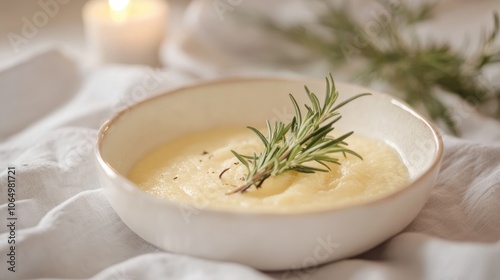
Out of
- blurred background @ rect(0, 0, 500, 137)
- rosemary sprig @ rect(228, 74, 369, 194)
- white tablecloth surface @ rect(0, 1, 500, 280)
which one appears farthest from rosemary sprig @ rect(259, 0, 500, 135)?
rosemary sprig @ rect(228, 74, 369, 194)

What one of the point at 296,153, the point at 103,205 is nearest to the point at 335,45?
the point at 296,153

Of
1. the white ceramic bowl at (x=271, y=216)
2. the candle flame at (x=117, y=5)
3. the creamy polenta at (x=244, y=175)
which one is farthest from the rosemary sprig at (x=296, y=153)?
the candle flame at (x=117, y=5)

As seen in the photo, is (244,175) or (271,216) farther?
(244,175)

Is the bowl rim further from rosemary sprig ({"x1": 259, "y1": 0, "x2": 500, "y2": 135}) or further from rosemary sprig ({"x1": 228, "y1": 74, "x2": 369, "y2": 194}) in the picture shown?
rosemary sprig ({"x1": 259, "y1": 0, "x2": 500, "y2": 135})

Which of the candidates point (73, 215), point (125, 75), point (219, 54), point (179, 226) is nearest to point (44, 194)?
point (73, 215)

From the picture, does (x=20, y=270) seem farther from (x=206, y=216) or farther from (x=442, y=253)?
(x=442, y=253)

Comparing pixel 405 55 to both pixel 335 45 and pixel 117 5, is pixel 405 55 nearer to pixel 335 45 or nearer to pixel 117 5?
pixel 335 45

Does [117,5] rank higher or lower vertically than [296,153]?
lower
